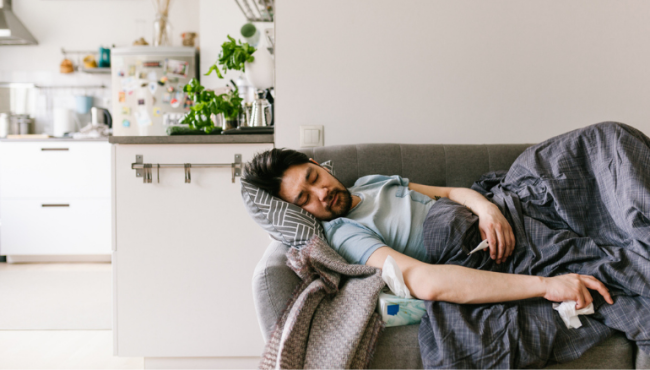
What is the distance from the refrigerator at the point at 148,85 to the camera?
12.4 ft

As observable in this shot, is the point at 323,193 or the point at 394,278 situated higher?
the point at 323,193

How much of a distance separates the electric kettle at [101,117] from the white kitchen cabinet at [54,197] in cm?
47

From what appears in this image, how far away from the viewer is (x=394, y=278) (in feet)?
3.32

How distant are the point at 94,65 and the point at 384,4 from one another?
130 inches

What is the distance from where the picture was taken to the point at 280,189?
4.42 ft

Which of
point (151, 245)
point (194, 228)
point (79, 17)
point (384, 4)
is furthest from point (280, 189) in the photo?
point (79, 17)

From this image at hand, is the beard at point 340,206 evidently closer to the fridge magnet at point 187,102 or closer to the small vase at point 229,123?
the small vase at point 229,123

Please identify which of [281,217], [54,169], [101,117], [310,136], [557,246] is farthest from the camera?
[101,117]

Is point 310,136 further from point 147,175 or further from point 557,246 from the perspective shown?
point 557,246

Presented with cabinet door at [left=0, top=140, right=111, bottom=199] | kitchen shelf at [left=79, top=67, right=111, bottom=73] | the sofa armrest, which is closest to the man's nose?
the sofa armrest

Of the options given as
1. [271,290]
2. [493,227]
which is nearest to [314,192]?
[271,290]

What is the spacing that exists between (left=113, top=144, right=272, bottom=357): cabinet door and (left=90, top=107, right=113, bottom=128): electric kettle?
2.55 metres

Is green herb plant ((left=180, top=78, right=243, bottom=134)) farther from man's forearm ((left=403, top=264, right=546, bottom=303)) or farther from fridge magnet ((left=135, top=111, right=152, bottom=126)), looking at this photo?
fridge magnet ((left=135, top=111, right=152, bottom=126))

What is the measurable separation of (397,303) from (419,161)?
79 cm
